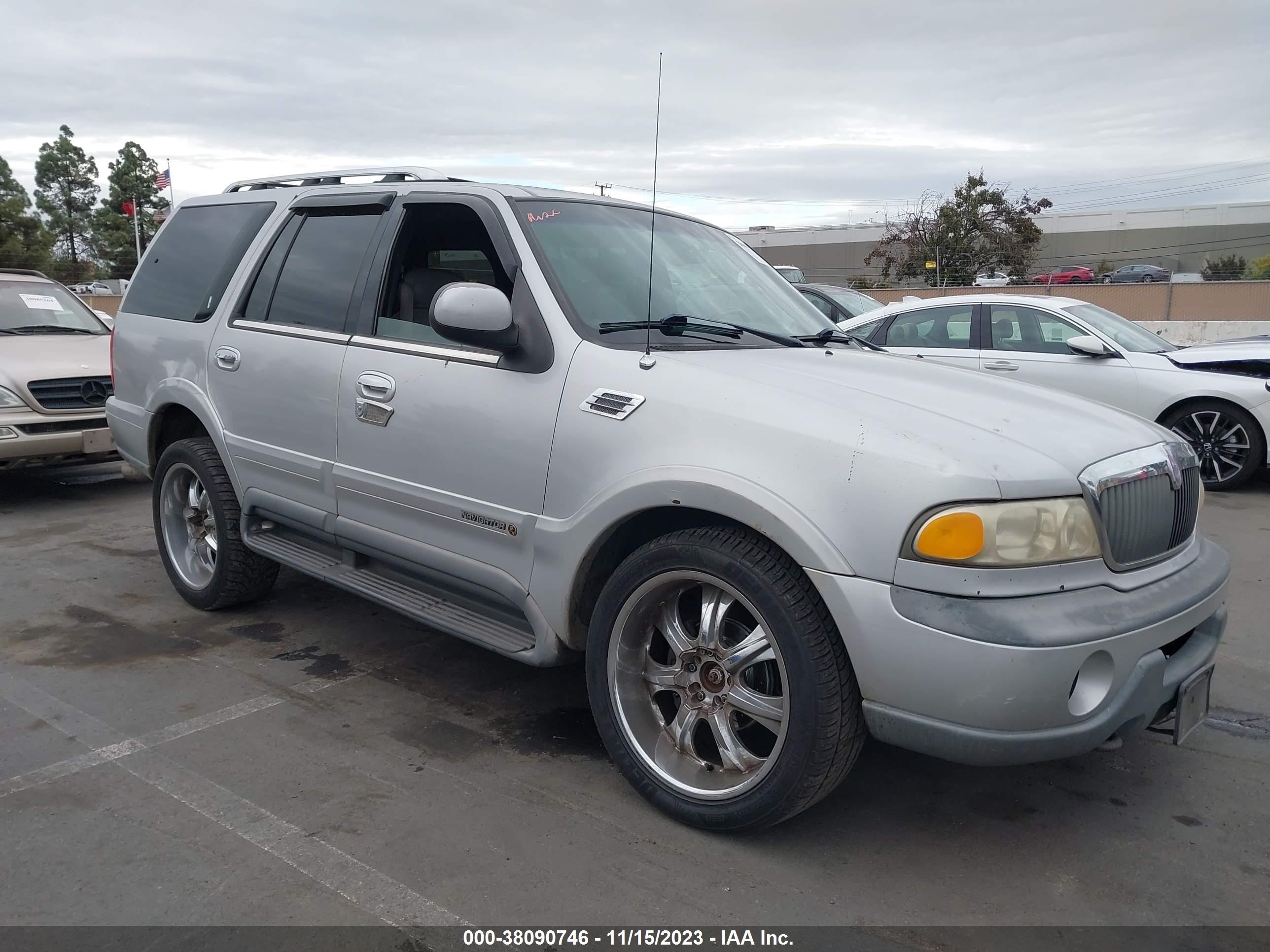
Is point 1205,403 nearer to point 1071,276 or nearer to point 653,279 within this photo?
point 653,279

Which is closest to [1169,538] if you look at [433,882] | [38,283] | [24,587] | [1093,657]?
[1093,657]

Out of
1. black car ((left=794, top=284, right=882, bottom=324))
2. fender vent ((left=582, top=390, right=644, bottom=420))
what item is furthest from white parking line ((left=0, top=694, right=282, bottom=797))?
black car ((left=794, top=284, right=882, bottom=324))

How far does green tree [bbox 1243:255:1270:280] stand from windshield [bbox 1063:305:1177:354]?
42.4 meters

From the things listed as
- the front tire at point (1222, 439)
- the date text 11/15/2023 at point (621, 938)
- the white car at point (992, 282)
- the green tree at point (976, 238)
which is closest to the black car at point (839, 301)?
the front tire at point (1222, 439)

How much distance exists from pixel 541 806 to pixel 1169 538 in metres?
2.11

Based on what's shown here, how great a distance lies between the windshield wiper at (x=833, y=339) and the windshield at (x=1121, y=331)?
5203 mm

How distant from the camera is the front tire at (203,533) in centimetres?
471

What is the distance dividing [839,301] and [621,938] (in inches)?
437

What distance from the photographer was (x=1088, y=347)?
8211 mm

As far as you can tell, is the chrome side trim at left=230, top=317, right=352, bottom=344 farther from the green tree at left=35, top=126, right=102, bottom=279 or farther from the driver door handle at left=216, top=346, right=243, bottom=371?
the green tree at left=35, top=126, right=102, bottom=279

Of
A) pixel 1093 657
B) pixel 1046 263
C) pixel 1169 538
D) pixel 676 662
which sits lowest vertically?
pixel 676 662

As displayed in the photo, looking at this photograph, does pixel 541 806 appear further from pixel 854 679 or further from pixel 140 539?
pixel 140 539

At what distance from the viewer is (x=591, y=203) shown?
158 inches

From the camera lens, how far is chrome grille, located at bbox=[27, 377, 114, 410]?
24.5 feet
